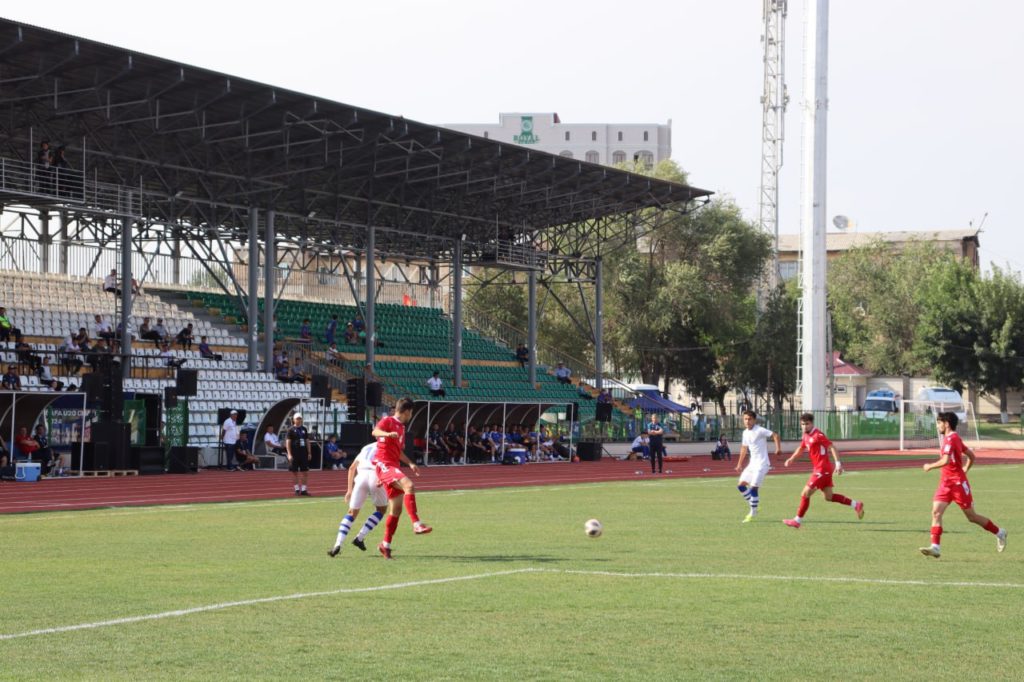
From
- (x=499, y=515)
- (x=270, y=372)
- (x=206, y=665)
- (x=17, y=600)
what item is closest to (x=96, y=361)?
(x=270, y=372)

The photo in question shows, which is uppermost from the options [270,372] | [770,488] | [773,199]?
[773,199]

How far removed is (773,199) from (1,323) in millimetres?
64279

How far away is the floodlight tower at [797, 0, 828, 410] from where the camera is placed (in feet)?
207

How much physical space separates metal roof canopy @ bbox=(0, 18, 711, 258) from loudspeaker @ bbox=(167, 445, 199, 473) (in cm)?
922

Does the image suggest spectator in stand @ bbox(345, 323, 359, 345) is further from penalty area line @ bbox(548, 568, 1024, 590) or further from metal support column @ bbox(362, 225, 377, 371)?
penalty area line @ bbox(548, 568, 1024, 590)

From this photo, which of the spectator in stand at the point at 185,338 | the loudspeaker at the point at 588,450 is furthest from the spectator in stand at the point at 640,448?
the spectator in stand at the point at 185,338

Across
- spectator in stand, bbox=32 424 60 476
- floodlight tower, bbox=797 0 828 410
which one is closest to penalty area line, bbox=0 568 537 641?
spectator in stand, bbox=32 424 60 476

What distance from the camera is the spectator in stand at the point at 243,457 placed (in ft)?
132

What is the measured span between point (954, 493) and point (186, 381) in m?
25.4

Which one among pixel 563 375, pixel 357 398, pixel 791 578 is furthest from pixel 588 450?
pixel 791 578

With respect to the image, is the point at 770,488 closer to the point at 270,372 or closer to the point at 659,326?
the point at 270,372

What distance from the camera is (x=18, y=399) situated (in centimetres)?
3447

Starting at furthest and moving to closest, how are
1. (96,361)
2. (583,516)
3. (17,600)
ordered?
(96,361) → (583,516) → (17,600)

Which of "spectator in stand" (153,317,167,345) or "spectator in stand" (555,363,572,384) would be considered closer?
"spectator in stand" (153,317,167,345)
